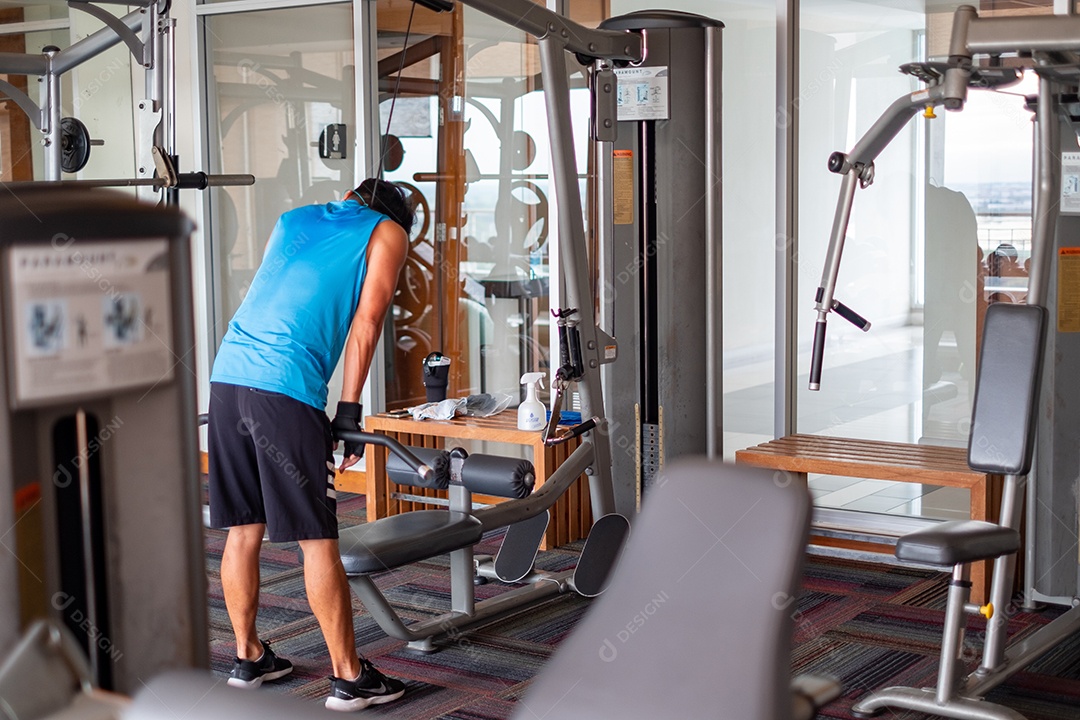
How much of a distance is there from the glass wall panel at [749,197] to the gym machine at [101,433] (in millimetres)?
4358

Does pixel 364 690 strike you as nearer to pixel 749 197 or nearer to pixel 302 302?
pixel 302 302

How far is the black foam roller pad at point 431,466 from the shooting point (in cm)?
172

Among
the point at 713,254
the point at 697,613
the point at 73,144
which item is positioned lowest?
the point at 697,613

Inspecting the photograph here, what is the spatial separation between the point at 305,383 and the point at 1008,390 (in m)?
1.71

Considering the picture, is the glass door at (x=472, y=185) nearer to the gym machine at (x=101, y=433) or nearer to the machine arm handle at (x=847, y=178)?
the machine arm handle at (x=847, y=178)

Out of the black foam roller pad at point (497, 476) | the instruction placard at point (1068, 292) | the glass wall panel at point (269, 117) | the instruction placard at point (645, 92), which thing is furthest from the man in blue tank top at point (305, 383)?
the glass wall panel at point (269, 117)

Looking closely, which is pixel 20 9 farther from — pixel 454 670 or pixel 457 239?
pixel 454 670

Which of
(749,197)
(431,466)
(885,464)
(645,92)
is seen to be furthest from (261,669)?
(749,197)

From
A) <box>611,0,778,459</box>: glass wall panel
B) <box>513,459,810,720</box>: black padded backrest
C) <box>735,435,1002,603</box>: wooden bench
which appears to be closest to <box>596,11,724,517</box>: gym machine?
<box>735,435,1002,603</box>: wooden bench

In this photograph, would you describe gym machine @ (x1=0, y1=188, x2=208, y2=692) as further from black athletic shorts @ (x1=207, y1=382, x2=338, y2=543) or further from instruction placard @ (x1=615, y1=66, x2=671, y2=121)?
instruction placard @ (x1=615, y1=66, x2=671, y2=121)

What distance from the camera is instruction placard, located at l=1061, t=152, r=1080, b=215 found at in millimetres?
3543

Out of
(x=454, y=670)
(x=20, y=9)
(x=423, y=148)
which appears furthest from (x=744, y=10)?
(x=20, y=9)

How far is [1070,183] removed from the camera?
141 inches

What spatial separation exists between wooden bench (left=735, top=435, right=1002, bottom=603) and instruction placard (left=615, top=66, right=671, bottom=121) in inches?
49.0
